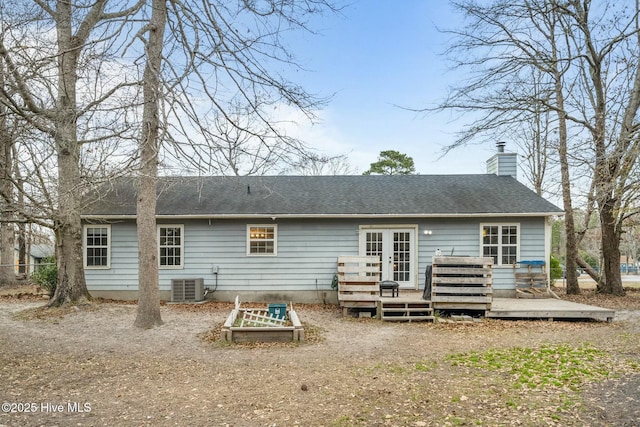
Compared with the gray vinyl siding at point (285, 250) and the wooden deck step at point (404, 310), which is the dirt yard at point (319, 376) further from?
the gray vinyl siding at point (285, 250)

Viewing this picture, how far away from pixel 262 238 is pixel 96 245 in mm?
4897

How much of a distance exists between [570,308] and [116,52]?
10769 millimetres

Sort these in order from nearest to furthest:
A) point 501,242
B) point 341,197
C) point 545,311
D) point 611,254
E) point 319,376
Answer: point 319,376 < point 545,311 < point 501,242 < point 341,197 < point 611,254

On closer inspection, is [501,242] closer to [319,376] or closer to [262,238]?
[262,238]

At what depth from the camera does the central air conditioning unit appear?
12211mm

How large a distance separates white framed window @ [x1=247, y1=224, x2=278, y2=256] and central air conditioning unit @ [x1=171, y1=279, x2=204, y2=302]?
6.11 ft

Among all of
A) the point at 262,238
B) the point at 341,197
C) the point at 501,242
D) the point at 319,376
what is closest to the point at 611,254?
the point at 501,242

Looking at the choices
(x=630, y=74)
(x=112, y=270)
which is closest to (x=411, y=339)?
(x=112, y=270)

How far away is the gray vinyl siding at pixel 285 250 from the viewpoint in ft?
41.9

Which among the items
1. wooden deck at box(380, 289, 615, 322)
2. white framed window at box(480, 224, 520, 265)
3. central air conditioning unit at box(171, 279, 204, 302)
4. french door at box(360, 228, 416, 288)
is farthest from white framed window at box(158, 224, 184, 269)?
white framed window at box(480, 224, 520, 265)

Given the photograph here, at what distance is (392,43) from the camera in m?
13.6

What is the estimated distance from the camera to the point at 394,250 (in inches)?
506

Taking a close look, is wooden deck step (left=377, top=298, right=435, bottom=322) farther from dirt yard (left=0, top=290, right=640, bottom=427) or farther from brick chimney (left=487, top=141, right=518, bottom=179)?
brick chimney (left=487, top=141, right=518, bottom=179)

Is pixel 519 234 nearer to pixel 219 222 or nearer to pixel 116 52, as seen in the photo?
pixel 219 222
